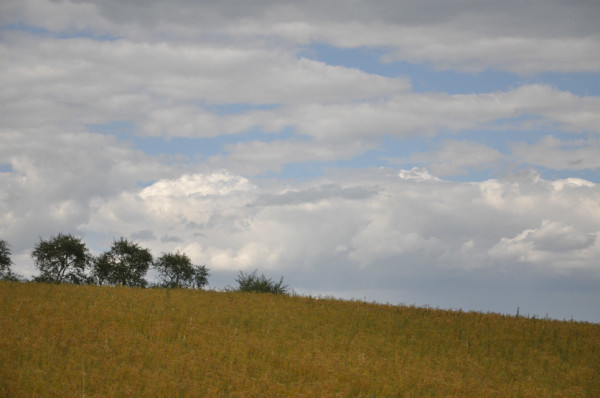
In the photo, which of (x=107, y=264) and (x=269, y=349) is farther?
(x=107, y=264)

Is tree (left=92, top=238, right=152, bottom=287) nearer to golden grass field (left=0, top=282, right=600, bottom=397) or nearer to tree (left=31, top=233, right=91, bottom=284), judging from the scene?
tree (left=31, top=233, right=91, bottom=284)

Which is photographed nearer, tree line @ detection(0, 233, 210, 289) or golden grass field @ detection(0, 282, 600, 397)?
golden grass field @ detection(0, 282, 600, 397)

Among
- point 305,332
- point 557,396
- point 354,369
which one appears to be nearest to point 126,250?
point 305,332

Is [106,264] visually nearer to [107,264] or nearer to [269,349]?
[107,264]

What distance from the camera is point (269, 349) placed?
2234cm

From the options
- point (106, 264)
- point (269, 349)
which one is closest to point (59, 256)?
point (106, 264)

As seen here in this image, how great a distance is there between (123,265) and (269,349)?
44830 mm

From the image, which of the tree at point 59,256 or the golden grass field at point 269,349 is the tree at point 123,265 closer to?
the tree at point 59,256

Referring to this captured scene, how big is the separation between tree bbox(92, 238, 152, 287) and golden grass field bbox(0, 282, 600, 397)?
99.2 ft

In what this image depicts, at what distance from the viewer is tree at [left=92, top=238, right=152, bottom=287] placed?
204ft

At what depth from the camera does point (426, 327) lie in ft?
93.5

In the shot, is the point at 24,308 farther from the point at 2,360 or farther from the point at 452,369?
the point at 452,369

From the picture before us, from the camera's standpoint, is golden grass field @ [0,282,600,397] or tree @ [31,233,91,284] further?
tree @ [31,233,91,284]

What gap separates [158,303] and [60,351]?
9183 millimetres
